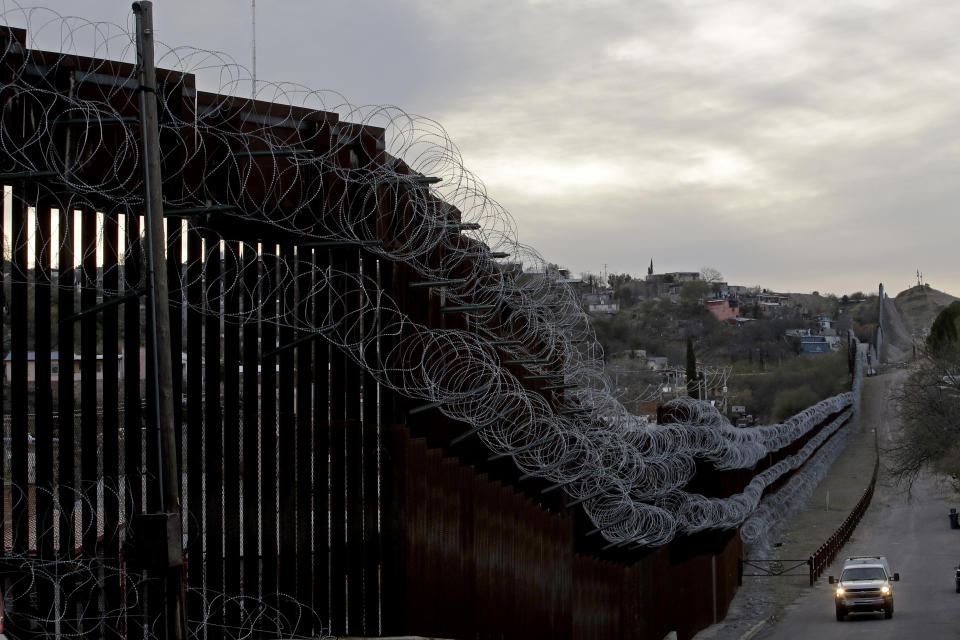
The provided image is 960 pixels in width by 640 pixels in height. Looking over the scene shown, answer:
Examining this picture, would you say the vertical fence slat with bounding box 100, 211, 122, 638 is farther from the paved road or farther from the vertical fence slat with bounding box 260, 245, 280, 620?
the paved road

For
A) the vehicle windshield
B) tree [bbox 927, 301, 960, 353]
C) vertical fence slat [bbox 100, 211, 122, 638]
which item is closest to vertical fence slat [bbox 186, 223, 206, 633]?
vertical fence slat [bbox 100, 211, 122, 638]

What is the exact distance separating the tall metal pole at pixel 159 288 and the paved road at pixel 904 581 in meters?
17.5

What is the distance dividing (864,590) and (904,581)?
7.71m

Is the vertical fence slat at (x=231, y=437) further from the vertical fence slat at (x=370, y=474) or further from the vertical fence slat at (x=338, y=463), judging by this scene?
the vertical fence slat at (x=370, y=474)

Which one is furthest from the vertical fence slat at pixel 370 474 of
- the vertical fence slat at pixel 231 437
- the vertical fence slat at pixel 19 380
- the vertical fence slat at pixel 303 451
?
the vertical fence slat at pixel 19 380

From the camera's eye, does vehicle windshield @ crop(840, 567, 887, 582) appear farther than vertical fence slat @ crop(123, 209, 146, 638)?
Yes

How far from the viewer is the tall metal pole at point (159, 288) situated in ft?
19.2

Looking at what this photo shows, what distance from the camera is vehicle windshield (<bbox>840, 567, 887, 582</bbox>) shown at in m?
24.0

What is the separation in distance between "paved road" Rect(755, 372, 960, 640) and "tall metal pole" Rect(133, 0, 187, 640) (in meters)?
17.5

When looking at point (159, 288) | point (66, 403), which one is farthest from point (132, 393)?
point (159, 288)

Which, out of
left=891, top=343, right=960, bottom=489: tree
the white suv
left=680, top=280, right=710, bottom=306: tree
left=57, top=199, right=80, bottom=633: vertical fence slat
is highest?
left=680, top=280, right=710, bottom=306: tree

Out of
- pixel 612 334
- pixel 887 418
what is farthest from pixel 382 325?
pixel 612 334

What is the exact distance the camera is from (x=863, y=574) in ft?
79.3

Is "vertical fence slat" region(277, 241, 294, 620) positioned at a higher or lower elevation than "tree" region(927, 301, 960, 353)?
lower
